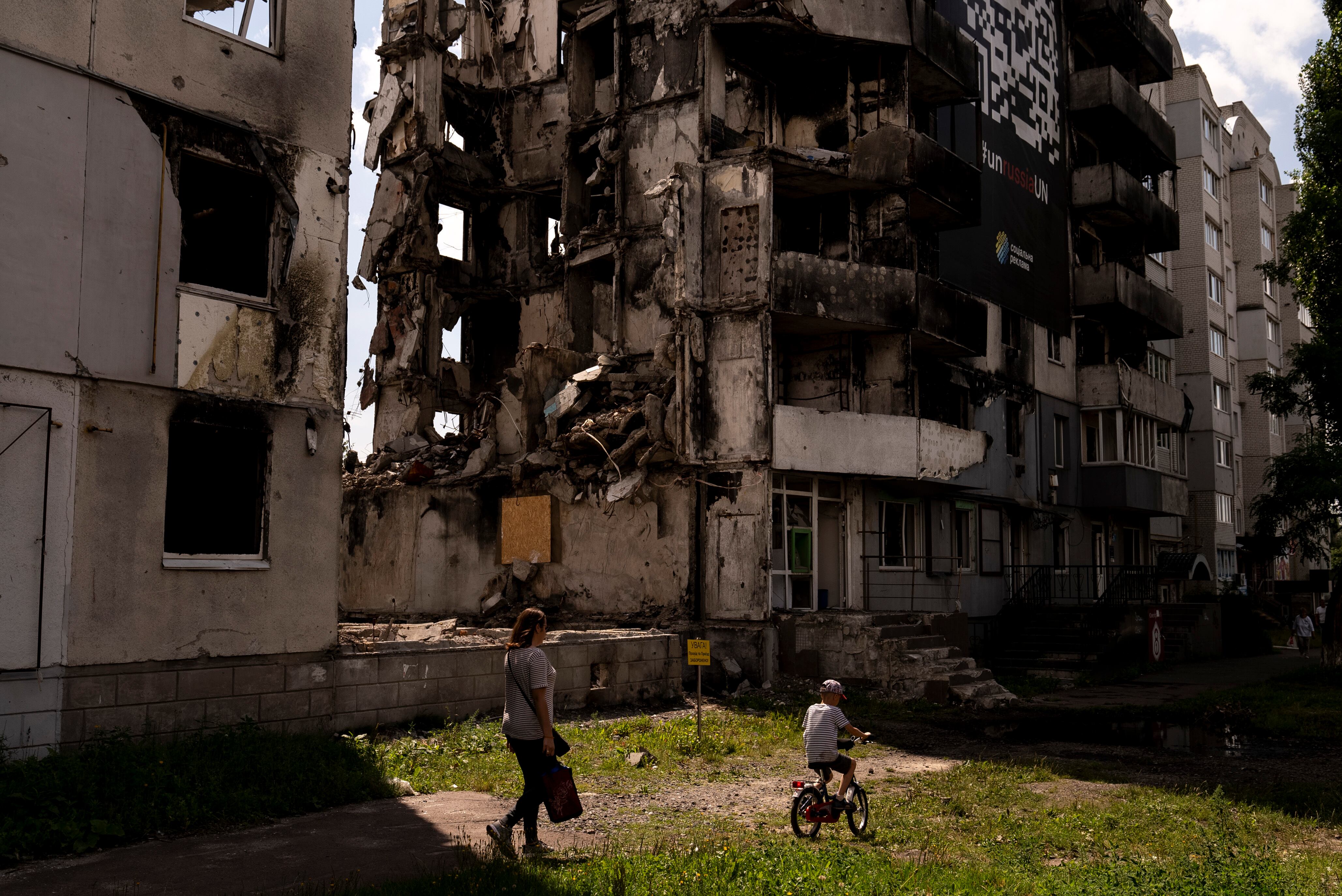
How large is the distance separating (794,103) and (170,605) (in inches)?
791

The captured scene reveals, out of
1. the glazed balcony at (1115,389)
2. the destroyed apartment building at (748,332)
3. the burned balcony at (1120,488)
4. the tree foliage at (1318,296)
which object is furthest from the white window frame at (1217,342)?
the tree foliage at (1318,296)

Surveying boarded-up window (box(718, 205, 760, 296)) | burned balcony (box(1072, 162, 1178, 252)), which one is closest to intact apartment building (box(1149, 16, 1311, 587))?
burned balcony (box(1072, 162, 1178, 252))

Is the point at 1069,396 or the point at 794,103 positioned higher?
the point at 794,103

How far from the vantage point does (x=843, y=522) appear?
24734 millimetres

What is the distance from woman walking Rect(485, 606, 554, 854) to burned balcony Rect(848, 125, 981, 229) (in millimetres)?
18283

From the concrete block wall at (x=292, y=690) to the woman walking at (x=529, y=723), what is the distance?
4998 millimetres

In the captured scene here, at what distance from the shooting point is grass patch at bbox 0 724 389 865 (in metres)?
8.59

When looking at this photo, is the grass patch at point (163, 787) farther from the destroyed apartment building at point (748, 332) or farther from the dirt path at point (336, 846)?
the destroyed apartment building at point (748, 332)

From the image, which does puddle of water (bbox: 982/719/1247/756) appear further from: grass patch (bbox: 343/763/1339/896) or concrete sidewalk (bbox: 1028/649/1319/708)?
grass patch (bbox: 343/763/1339/896)

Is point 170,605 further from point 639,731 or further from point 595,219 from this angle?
point 595,219

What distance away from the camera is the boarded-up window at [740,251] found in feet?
71.4

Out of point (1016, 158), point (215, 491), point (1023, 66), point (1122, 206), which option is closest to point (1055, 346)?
point (1122, 206)

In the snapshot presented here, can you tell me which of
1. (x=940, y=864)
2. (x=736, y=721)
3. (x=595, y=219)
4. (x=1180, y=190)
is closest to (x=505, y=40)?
(x=595, y=219)

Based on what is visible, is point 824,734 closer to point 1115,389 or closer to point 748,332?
point 748,332
